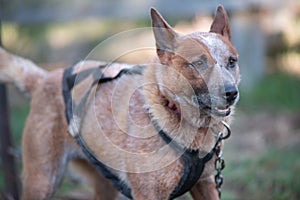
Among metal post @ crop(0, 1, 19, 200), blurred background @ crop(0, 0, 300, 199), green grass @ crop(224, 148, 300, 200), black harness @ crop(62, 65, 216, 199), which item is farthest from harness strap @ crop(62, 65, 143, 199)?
green grass @ crop(224, 148, 300, 200)

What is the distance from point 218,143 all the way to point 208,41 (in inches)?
28.1

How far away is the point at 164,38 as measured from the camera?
345cm

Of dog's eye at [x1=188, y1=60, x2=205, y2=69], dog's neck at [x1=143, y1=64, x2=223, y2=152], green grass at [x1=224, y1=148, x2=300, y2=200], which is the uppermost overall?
dog's eye at [x1=188, y1=60, x2=205, y2=69]

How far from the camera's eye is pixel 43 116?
13.4 feet

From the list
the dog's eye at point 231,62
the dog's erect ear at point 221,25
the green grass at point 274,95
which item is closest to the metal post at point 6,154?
the dog's erect ear at point 221,25

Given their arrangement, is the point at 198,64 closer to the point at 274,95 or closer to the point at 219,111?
the point at 219,111

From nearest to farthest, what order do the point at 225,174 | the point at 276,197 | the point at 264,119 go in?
1. the point at 276,197
2. the point at 225,174
3. the point at 264,119

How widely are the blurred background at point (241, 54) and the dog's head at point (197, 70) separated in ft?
5.75

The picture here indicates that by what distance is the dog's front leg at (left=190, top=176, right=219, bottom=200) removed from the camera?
12.4ft

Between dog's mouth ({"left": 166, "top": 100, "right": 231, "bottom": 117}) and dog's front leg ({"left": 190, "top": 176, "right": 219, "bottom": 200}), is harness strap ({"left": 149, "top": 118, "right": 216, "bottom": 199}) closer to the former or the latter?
dog's mouth ({"left": 166, "top": 100, "right": 231, "bottom": 117})

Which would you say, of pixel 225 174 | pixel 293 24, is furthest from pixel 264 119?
pixel 293 24

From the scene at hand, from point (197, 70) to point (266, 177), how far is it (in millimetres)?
2348

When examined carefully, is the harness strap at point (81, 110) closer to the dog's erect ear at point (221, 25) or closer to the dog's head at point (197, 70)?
the dog's head at point (197, 70)

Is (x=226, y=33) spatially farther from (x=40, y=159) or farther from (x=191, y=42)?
(x=40, y=159)
